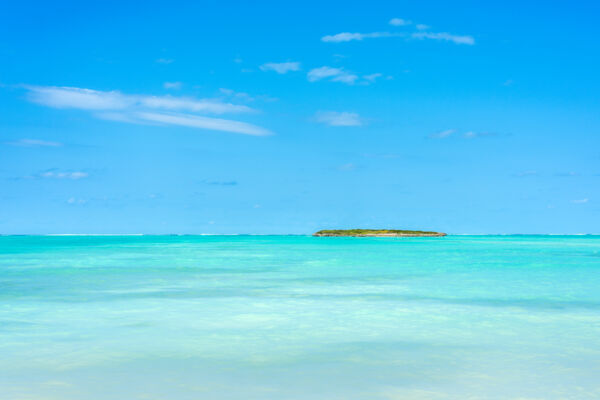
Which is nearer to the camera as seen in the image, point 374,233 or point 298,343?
point 298,343

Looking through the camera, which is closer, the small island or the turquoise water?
the turquoise water

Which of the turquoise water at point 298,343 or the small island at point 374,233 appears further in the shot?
the small island at point 374,233

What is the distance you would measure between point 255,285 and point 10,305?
851 centimetres

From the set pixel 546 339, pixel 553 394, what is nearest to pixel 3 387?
pixel 553 394

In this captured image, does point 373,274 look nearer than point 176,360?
No

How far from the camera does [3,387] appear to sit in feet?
23.9

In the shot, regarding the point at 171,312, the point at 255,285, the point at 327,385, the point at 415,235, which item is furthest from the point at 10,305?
the point at 415,235

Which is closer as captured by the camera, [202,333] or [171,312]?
[202,333]

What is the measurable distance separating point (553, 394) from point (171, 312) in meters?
9.21

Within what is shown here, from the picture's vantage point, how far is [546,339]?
35.2ft

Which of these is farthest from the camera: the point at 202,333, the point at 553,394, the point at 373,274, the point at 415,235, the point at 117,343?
the point at 415,235

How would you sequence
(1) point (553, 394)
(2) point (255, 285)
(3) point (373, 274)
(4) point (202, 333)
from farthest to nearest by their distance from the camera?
(3) point (373, 274) < (2) point (255, 285) < (4) point (202, 333) < (1) point (553, 394)

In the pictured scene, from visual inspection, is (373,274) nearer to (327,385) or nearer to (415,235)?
(327,385)

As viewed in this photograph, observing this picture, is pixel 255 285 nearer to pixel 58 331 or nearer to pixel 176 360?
pixel 58 331
